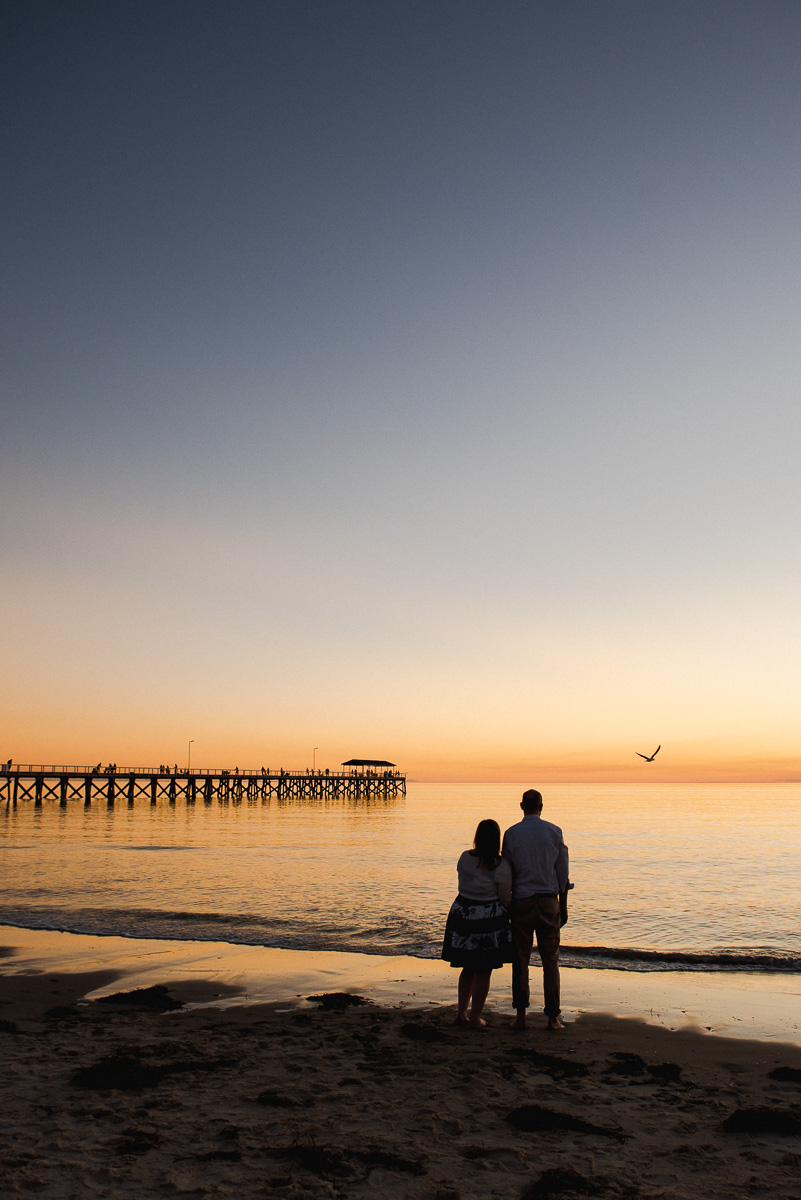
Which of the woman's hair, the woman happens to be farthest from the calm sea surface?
the woman's hair

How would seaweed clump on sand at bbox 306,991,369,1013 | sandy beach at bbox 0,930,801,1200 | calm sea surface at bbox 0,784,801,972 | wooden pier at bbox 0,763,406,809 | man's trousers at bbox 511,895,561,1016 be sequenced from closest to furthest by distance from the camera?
sandy beach at bbox 0,930,801,1200
man's trousers at bbox 511,895,561,1016
seaweed clump on sand at bbox 306,991,369,1013
calm sea surface at bbox 0,784,801,972
wooden pier at bbox 0,763,406,809

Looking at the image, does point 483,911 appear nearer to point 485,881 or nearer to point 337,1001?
point 485,881

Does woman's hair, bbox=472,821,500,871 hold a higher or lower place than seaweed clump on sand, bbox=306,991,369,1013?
higher

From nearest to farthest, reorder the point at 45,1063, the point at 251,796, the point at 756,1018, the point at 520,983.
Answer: the point at 45,1063
the point at 520,983
the point at 756,1018
the point at 251,796

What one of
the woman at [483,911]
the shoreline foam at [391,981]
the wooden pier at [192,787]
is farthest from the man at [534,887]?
the wooden pier at [192,787]

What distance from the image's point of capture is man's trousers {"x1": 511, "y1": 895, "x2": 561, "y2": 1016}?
7527 mm

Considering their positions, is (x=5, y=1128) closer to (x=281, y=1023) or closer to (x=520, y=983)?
(x=281, y=1023)

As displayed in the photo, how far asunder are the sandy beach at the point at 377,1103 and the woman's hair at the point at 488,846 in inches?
A: 63.3

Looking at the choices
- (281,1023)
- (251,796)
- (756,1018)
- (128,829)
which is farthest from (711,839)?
(251,796)

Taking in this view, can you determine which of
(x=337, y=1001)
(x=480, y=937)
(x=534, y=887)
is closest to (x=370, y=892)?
(x=337, y=1001)

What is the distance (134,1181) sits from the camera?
4387 millimetres

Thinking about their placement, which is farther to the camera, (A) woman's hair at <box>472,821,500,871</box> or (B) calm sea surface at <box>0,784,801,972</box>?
(B) calm sea surface at <box>0,784,801,972</box>

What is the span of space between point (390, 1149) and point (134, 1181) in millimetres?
1516

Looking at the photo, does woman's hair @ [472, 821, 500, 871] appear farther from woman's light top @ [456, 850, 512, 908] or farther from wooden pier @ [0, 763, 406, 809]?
wooden pier @ [0, 763, 406, 809]
